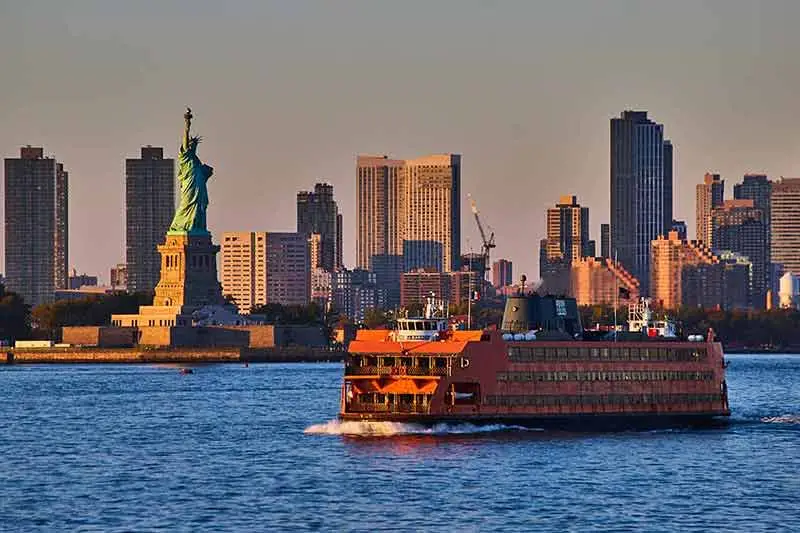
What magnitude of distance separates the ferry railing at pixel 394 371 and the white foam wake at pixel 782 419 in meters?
27.1

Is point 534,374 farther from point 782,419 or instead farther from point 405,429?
point 782,419

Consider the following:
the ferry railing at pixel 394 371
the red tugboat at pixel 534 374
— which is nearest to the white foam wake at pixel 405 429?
the red tugboat at pixel 534 374

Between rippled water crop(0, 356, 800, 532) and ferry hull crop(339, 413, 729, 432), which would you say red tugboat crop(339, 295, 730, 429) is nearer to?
ferry hull crop(339, 413, 729, 432)

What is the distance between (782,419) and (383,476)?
41.6m

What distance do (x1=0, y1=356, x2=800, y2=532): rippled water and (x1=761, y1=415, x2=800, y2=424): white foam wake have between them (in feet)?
0.39

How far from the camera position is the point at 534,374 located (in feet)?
347

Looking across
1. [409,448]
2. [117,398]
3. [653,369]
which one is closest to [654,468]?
[409,448]

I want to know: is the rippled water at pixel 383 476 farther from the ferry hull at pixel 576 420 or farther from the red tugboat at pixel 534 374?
the red tugboat at pixel 534 374

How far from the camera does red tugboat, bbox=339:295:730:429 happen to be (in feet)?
339

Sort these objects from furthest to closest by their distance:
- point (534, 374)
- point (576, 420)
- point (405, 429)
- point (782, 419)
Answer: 1. point (782, 419)
2. point (576, 420)
3. point (534, 374)
4. point (405, 429)

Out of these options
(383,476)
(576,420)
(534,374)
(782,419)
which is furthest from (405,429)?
(782,419)

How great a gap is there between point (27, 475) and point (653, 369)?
113 feet

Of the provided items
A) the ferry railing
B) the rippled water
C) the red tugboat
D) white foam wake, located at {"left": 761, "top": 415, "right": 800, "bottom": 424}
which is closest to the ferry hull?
the red tugboat

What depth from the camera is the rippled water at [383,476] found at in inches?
3034
